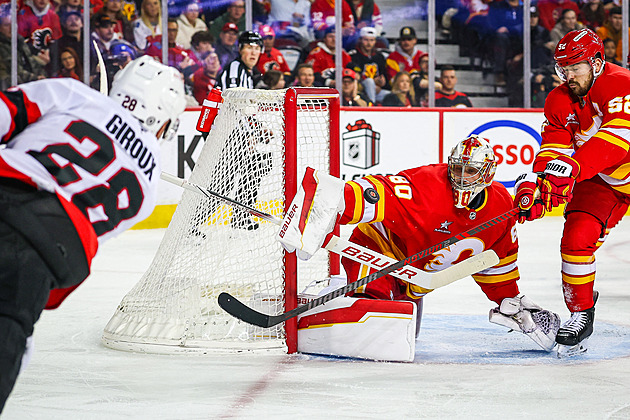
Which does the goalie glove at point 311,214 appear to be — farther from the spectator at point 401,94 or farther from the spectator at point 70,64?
the spectator at point 401,94

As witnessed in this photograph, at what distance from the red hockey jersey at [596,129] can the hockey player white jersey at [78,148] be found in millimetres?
1614

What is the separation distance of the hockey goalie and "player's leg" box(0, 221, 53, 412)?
1201 mm

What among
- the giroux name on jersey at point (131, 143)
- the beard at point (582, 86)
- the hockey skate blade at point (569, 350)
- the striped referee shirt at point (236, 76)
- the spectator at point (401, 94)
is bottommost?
the hockey skate blade at point (569, 350)

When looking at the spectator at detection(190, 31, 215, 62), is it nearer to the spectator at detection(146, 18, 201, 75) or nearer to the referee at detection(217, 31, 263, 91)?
the spectator at detection(146, 18, 201, 75)

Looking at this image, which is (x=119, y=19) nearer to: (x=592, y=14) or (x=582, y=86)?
(x=592, y=14)

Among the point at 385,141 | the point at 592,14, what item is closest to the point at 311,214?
the point at 385,141

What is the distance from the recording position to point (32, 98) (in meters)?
1.44

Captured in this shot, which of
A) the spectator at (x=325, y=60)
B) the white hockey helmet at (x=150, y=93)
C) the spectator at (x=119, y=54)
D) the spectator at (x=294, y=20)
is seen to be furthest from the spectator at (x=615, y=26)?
the white hockey helmet at (x=150, y=93)

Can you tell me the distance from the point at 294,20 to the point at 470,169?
4.64 metres

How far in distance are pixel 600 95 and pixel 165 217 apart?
3.89 metres

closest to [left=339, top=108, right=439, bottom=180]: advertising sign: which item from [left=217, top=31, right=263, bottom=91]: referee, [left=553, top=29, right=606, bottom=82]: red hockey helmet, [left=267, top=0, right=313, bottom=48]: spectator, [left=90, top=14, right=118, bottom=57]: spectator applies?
[left=267, top=0, right=313, bottom=48]: spectator

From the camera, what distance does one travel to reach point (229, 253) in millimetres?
2672

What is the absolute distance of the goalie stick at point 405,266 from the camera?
8.72 feet

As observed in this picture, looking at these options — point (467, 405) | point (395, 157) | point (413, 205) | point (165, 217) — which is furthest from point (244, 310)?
point (395, 157)
